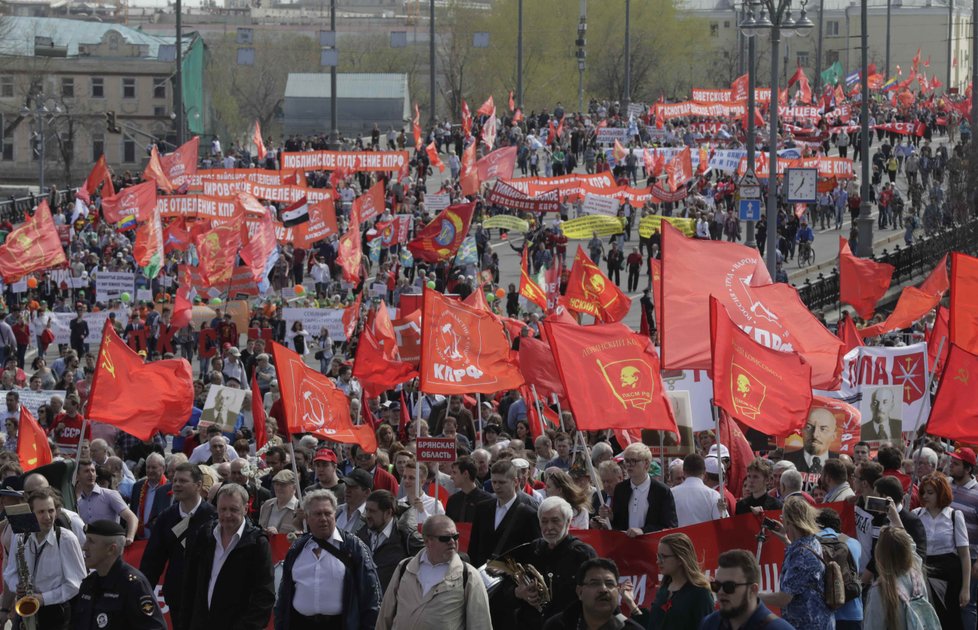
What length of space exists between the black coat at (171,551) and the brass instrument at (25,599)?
560 mm

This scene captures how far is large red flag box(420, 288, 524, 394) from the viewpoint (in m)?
14.3

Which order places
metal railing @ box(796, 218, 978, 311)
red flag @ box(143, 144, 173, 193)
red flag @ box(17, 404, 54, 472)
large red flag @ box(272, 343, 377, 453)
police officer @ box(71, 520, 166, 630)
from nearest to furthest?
police officer @ box(71, 520, 166, 630)
large red flag @ box(272, 343, 377, 453)
red flag @ box(17, 404, 54, 472)
metal railing @ box(796, 218, 978, 311)
red flag @ box(143, 144, 173, 193)

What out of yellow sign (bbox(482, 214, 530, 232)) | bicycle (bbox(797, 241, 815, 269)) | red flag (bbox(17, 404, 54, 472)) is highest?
yellow sign (bbox(482, 214, 530, 232))

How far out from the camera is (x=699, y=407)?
16406 millimetres

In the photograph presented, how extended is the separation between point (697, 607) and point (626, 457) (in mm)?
3001

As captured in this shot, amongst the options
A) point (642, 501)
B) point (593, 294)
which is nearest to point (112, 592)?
point (642, 501)

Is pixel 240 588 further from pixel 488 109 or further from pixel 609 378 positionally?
pixel 488 109

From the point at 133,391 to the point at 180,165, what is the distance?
83.5 feet

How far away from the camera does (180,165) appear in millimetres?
40125

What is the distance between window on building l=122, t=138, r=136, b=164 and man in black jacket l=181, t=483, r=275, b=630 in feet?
286

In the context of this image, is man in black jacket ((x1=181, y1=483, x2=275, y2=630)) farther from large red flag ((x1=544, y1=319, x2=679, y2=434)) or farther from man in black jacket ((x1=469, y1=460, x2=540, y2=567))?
large red flag ((x1=544, y1=319, x2=679, y2=434))

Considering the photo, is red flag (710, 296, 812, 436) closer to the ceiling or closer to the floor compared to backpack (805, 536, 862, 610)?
closer to the ceiling

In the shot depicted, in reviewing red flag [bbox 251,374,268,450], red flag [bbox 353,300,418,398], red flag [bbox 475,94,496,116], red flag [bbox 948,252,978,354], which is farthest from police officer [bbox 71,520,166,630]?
red flag [bbox 475,94,496,116]

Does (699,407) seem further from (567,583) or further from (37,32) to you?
(37,32)
